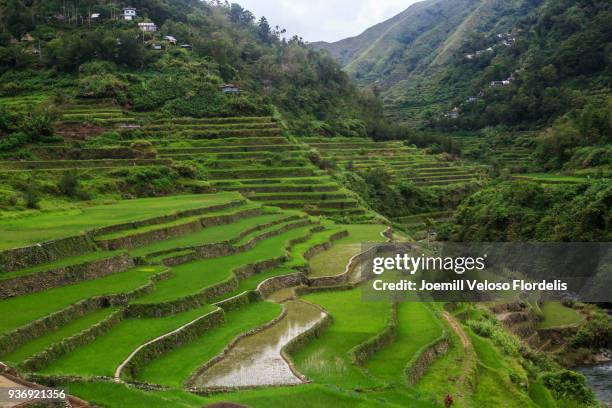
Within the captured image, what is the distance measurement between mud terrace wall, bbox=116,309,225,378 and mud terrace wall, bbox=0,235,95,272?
4280 mm

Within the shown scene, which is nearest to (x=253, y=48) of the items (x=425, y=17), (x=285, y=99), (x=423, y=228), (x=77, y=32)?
(x=285, y=99)

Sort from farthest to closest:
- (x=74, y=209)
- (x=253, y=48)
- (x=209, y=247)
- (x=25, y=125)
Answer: (x=253, y=48) → (x=25, y=125) → (x=74, y=209) → (x=209, y=247)

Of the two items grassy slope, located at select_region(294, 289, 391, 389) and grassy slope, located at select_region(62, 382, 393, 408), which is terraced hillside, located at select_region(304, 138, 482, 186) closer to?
grassy slope, located at select_region(294, 289, 391, 389)

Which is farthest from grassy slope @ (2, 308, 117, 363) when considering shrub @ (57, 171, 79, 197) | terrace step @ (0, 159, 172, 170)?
terrace step @ (0, 159, 172, 170)

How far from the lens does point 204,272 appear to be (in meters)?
17.8

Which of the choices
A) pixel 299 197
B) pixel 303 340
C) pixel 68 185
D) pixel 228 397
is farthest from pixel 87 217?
pixel 299 197

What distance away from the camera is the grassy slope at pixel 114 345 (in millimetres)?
10312

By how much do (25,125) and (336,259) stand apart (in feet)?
62.5

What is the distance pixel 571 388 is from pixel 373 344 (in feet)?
15.9

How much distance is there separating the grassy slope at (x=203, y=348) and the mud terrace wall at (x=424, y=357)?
144 inches

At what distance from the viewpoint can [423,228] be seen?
4166cm

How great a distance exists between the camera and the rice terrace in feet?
39.0

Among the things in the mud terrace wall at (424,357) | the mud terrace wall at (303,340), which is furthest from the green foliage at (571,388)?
the mud terrace wall at (303,340)

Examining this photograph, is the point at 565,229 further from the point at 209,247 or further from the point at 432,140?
the point at 432,140
